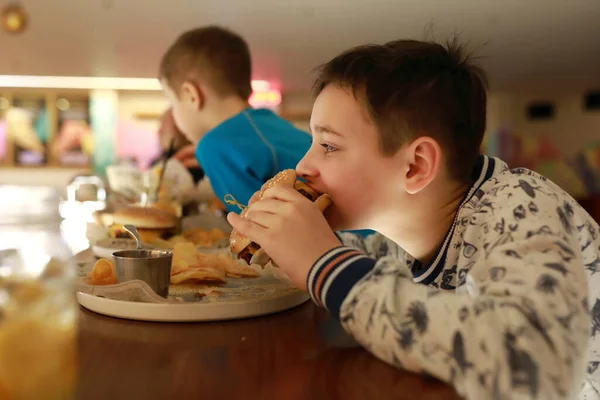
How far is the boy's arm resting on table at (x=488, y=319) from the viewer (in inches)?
21.9

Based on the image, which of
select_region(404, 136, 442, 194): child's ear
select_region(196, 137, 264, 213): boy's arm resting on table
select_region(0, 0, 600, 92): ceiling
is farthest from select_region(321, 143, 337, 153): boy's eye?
select_region(0, 0, 600, 92): ceiling

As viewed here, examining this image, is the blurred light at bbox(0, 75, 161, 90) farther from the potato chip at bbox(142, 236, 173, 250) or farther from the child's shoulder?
the child's shoulder

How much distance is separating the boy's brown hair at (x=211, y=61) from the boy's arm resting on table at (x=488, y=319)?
1.59 meters

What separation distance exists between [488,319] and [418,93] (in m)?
0.41

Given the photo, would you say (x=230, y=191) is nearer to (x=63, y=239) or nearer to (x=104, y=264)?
(x=104, y=264)

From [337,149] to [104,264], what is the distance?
1.50ft

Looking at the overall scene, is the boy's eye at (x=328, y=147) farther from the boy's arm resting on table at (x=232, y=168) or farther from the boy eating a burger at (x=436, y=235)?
the boy's arm resting on table at (x=232, y=168)

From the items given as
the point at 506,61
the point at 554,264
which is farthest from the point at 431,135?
the point at 506,61

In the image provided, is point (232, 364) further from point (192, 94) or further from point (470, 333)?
point (192, 94)

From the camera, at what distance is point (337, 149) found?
0.92m

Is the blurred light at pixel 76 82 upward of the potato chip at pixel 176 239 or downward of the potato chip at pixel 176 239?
downward

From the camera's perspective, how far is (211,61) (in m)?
2.14

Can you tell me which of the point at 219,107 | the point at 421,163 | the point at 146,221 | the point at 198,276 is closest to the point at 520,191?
the point at 421,163

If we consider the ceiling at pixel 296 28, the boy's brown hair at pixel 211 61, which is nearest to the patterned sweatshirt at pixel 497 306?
the boy's brown hair at pixel 211 61
